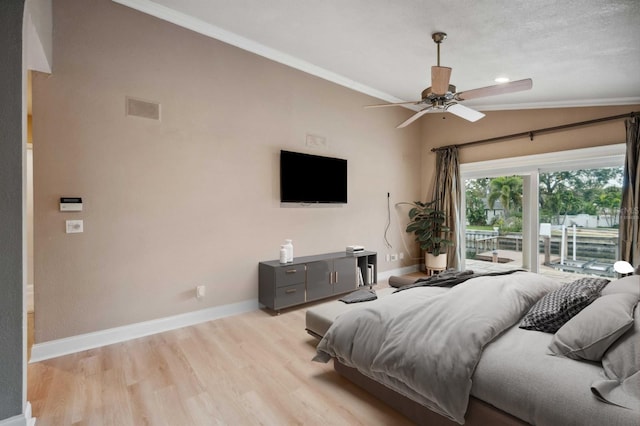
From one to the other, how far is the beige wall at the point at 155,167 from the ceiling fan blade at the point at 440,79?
1.89 m

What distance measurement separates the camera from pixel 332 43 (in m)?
3.39

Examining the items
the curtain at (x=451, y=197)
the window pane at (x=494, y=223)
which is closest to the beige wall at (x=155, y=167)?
the curtain at (x=451, y=197)

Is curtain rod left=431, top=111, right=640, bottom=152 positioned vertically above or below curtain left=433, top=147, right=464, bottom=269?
above

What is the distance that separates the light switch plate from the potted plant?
180 inches

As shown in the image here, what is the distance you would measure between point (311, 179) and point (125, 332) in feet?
8.62

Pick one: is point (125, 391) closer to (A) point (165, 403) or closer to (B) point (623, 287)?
(A) point (165, 403)

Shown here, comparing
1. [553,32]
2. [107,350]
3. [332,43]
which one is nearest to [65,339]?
[107,350]

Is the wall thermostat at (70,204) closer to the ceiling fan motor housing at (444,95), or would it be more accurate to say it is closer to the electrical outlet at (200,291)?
the electrical outlet at (200,291)

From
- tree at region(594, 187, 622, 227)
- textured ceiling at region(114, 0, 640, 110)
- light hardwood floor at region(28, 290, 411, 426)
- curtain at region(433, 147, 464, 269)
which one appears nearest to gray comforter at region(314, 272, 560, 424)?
light hardwood floor at region(28, 290, 411, 426)

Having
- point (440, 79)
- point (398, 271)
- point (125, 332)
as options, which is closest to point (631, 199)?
point (440, 79)

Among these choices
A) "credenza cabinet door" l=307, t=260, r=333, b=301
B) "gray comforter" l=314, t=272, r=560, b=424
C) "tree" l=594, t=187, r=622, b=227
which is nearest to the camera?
"gray comforter" l=314, t=272, r=560, b=424

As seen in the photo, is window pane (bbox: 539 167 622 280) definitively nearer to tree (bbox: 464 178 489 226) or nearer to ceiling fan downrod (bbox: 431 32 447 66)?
tree (bbox: 464 178 489 226)

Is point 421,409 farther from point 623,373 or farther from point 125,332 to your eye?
point 125,332

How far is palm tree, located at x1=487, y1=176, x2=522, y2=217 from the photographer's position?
4.82 meters
